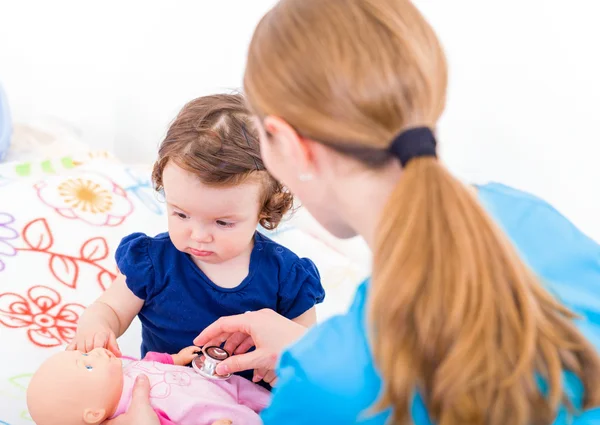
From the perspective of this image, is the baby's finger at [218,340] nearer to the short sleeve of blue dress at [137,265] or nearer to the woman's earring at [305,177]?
the short sleeve of blue dress at [137,265]

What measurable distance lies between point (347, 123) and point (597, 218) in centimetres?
101

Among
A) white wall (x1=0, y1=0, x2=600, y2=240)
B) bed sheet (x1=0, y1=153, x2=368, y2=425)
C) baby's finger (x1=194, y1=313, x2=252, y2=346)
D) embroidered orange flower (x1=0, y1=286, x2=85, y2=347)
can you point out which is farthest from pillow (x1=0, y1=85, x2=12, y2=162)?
baby's finger (x1=194, y1=313, x2=252, y2=346)

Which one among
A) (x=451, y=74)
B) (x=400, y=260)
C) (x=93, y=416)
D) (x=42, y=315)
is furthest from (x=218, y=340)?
(x=451, y=74)

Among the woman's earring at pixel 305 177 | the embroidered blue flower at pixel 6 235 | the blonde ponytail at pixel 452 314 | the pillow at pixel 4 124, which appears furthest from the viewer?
the pillow at pixel 4 124

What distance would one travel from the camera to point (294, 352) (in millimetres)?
692

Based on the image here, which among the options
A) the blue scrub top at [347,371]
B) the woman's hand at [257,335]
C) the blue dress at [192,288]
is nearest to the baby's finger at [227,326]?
the woman's hand at [257,335]

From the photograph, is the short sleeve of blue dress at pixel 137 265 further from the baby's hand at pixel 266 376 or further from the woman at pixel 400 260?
the woman at pixel 400 260

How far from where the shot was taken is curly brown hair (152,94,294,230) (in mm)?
1000

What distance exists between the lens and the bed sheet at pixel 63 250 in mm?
1236

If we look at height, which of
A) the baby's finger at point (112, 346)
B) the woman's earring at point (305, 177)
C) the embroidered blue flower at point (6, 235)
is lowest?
the embroidered blue flower at point (6, 235)

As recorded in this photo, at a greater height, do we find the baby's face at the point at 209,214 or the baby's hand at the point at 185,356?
the baby's face at the point at 209,214

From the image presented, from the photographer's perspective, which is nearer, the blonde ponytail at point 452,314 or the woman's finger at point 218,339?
the blonde ponytail at point 452,314

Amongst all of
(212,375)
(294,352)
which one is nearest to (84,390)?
(212,375)

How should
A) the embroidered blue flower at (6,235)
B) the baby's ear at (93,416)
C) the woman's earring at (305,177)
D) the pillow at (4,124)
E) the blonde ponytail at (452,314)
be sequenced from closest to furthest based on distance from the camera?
the blonde ponytail at (452,314) < the woman's earring at (305,177) < the baby's ear at (93,416) < the embroidered blue flower at (6,235) < the pillow at (4,124)
